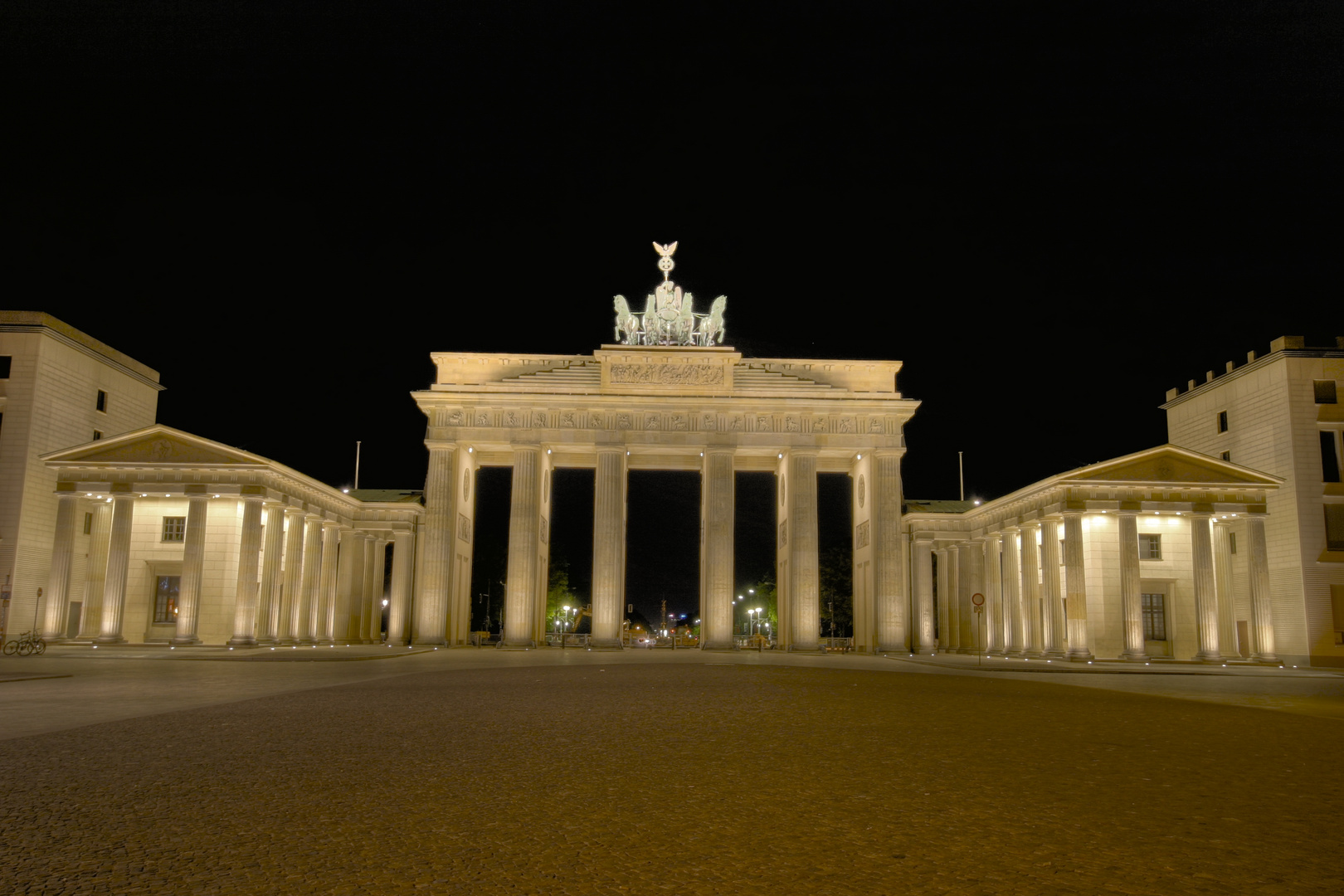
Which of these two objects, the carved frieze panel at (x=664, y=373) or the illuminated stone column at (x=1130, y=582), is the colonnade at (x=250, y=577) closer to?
the carved frieze panel at (x=664, y=373)

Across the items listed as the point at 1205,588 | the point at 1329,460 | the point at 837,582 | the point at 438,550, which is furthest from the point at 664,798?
the point at 837,582

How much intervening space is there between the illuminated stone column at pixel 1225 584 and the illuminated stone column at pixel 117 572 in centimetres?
5628

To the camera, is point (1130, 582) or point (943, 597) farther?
point (943, 597)

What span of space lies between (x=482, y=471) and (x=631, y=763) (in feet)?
362

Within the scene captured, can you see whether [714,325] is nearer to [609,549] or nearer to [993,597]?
[609,549]

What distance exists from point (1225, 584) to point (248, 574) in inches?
2040

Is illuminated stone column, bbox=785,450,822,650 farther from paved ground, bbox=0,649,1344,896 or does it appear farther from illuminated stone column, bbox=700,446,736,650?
paved ground, bbox=0,649,1344,896

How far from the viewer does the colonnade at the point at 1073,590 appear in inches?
1956

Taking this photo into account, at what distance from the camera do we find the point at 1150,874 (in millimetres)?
6914

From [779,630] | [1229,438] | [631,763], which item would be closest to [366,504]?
[779,630]

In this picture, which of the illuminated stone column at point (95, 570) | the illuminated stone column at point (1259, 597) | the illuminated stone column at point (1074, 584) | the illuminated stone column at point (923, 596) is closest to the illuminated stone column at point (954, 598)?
the illuminated stone column at point (923, 596)

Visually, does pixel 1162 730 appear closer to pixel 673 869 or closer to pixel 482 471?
pixel 673 869

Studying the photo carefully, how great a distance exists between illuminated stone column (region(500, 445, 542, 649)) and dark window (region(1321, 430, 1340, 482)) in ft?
141

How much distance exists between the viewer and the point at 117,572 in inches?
1919
